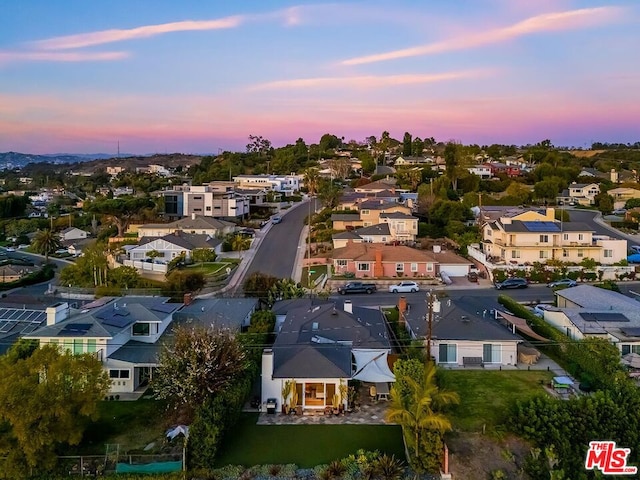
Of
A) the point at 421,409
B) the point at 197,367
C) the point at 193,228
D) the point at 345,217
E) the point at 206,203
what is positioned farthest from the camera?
the point at 206,203

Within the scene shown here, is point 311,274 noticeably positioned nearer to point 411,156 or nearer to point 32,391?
point 32,391

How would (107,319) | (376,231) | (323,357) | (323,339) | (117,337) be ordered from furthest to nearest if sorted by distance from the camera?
1. (376,231)
2. (107,319)
3. (117,337)
4. (323,339)
5. (323,357)

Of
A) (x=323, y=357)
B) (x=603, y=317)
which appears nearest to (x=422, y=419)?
(x=323, y=357)


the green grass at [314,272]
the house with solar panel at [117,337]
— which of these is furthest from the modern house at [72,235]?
the house with solar panel at [117,337]

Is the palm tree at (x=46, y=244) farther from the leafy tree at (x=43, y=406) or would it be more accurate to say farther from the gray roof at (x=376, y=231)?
the leafy tree at (x=43, y=406)

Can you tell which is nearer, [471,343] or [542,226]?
[471,343]

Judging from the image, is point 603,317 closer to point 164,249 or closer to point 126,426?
point 126,426
